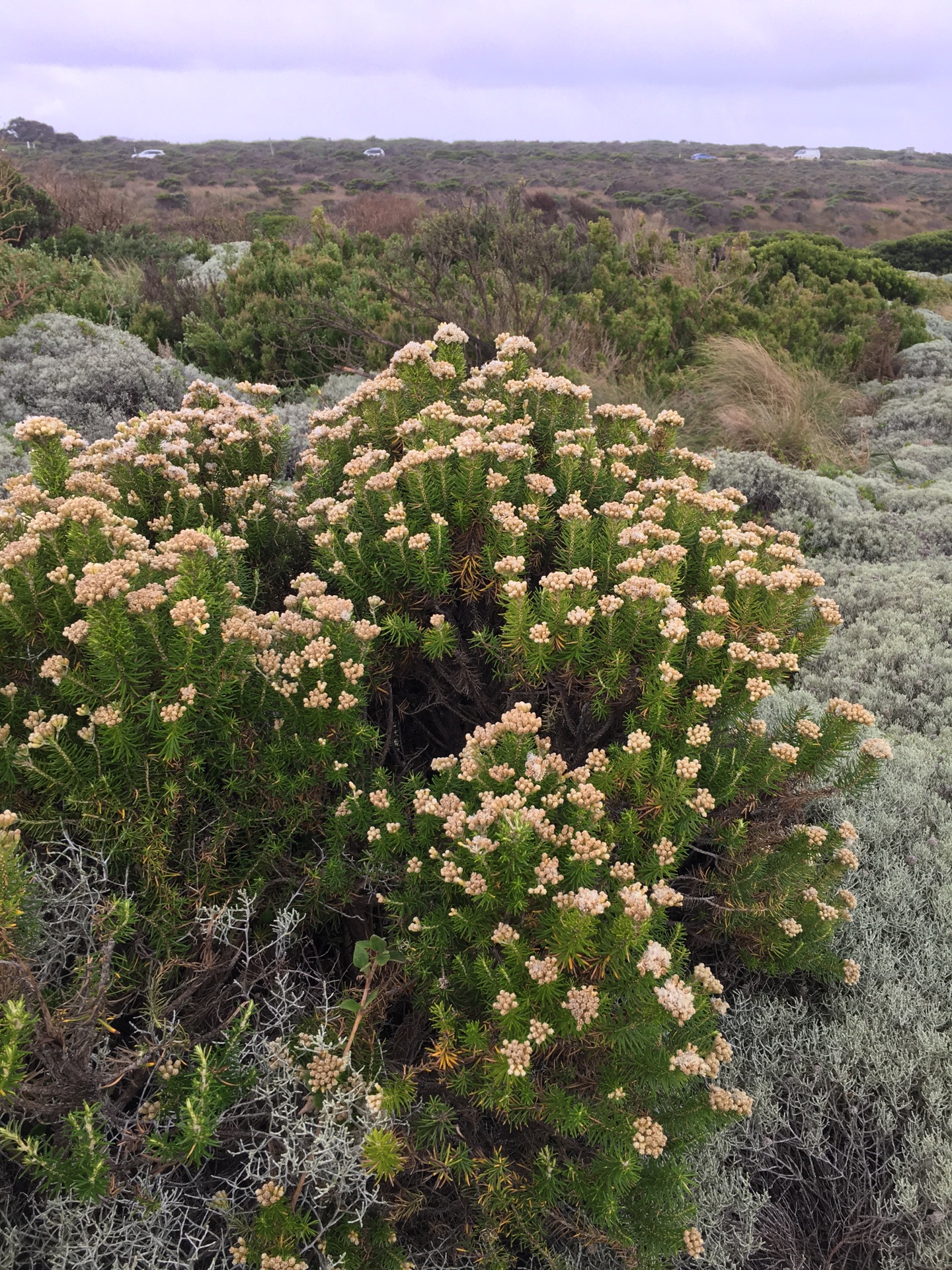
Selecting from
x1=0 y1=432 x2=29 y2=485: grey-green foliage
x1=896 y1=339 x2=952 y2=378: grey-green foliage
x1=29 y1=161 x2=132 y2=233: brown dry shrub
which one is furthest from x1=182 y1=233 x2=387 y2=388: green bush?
x1=896 y1=339 x2=952 y2=378: grey-green foliage

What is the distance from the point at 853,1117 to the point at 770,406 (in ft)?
25.1

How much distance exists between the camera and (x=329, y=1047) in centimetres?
Result: 175

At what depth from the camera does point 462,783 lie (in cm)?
221

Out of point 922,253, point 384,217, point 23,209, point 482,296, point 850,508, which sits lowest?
point 850,508

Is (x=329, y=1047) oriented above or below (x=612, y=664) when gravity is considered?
below

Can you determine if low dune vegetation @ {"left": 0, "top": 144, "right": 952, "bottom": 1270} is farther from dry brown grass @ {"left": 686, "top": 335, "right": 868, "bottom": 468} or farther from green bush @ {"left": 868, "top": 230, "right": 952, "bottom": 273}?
green bush @ {"left": 868, "top": 230, "right": 952, "bottom": 273}

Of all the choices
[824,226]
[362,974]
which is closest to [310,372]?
[362,974]

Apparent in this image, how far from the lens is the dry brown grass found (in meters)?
7.87

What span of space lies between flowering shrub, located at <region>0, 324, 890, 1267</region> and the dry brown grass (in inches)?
215

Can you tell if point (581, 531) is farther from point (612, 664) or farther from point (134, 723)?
point (134, 723)

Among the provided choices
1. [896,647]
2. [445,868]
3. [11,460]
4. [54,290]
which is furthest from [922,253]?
[445,868]

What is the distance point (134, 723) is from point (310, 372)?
6.91 metres

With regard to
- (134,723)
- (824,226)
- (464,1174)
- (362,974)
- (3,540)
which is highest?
(824,226)

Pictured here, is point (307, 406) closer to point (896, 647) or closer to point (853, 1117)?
point (896, 647)
